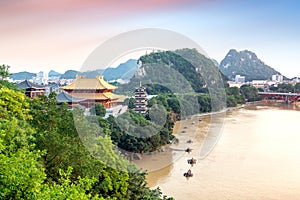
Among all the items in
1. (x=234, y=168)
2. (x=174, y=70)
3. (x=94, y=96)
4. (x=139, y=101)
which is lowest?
(x=234, y=168)

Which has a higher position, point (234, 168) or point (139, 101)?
point (139, 101)

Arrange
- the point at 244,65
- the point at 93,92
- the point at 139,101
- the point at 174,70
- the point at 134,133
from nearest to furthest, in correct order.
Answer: the point at 134,133
the point at 93,92
the point at 139,101
the point at 174,70
the point at 244,65

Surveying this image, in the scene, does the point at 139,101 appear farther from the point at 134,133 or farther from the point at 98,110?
the point at 98,110

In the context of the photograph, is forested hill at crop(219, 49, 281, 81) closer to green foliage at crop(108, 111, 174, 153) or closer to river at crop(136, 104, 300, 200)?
river at crop(136, 104, 300, 200)

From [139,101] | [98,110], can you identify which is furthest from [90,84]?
[139,101]

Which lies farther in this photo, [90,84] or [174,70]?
[174,70]

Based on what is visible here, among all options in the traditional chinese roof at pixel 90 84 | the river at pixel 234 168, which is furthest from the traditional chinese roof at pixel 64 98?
the river at pixel 234 168
